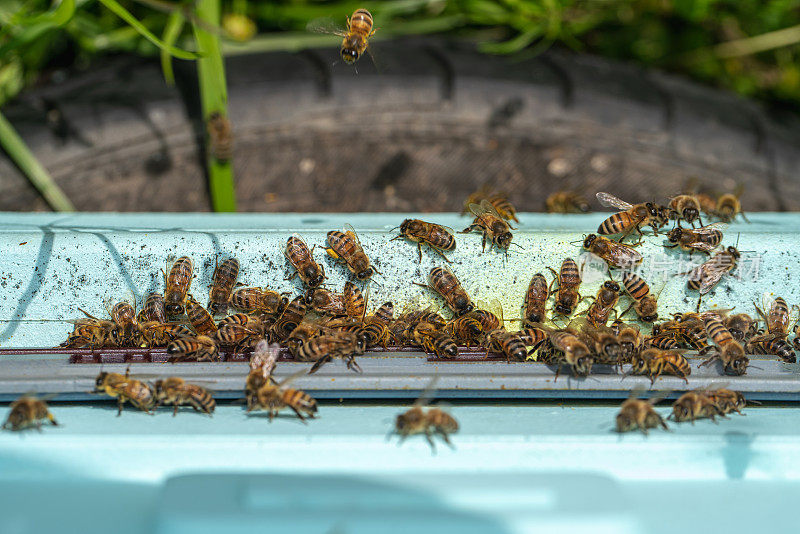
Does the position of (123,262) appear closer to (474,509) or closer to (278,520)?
(278,520)

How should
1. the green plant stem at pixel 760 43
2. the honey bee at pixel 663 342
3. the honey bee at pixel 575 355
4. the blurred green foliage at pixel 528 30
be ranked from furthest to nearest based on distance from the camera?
1. the green plant stem at pixel 760 43
2. the blurred green foliage at pixel 528 30
3. the honey bee at pixel 663 342
4. the honey bee at pixel 575 355

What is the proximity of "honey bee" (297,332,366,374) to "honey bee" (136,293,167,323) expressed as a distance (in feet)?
1.82

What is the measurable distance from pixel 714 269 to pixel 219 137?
2.46 meters

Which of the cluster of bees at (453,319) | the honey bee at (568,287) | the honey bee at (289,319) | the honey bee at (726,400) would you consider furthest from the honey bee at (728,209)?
the honey bee at (289,319)

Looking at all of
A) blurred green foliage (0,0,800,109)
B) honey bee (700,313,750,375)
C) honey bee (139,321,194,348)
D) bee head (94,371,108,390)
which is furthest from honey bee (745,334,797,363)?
blurred green foliage (0,0,800,109)

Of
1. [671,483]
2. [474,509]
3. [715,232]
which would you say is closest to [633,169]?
[715,232]

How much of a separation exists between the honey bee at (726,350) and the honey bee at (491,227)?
0.76m

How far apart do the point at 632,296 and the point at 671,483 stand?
85cm

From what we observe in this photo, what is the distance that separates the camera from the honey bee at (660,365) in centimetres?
224

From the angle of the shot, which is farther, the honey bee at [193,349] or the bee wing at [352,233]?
the bee wing at [352,233]

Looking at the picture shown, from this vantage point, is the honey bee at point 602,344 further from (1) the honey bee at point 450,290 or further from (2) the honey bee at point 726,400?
(1) the honey bee at point 450,290

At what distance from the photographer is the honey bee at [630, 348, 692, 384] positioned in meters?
2.24

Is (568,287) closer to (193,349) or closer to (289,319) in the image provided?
(289,319)

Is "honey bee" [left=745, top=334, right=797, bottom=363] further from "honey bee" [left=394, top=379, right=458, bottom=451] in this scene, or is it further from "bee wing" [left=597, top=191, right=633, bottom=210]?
"honey bee" [left=394, top=379, right=458, bottom=451]
